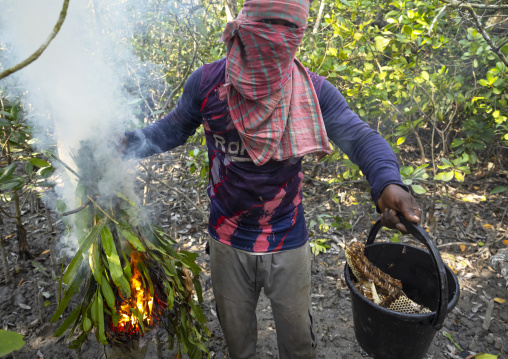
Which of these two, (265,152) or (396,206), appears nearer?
(396,206)

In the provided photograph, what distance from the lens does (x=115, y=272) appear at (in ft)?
4.55

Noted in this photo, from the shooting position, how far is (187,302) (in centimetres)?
171

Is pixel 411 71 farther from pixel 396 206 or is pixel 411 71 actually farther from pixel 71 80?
pixel 71 80

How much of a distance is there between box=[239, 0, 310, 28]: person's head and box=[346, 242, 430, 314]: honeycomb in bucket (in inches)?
48.5

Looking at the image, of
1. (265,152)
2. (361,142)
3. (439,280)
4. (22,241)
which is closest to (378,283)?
(439,280)

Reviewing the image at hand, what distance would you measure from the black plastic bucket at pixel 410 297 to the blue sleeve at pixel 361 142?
22cm

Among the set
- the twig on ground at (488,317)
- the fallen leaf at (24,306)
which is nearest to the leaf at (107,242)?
the fallen leaf at (24,306)

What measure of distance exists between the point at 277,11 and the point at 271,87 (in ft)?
1.12

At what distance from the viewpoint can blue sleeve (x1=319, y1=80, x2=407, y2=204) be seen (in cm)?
153

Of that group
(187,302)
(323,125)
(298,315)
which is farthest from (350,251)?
(187,302)

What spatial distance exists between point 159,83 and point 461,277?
4.11 metres

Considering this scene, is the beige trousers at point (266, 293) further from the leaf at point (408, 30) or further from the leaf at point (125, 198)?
the leaf at point (408, 30)

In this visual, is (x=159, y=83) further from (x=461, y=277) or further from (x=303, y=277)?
(x=461, y=277)

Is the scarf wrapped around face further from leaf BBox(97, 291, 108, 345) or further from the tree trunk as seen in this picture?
the tree trunk
